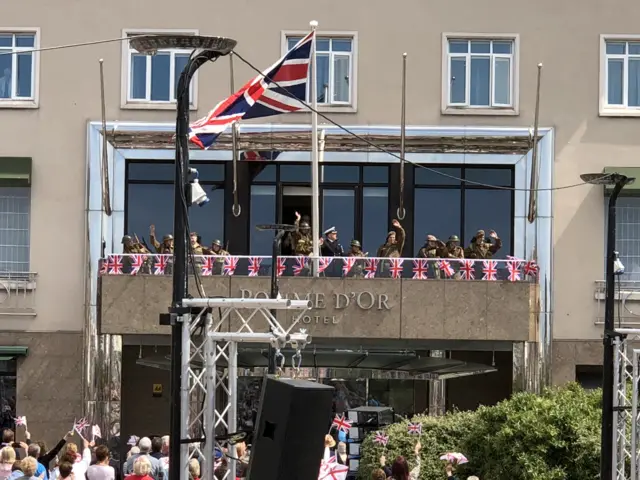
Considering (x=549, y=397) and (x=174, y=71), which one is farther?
(x=174, y=71)

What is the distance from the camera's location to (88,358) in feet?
111

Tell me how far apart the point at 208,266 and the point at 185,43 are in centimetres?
1694

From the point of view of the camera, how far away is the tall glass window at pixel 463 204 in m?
34.8

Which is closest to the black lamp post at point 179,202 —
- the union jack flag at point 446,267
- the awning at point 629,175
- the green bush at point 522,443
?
the green bush at point 522,443

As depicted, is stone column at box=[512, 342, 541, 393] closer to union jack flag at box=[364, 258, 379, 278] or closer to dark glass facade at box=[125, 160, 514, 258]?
dark glass facade at box=[125, 160, 514, 258]

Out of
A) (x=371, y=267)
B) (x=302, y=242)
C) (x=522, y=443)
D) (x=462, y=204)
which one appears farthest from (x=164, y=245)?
(x=522, y=443)

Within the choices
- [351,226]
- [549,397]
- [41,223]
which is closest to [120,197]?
[41,223]

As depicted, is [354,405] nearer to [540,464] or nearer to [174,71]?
[174,71]

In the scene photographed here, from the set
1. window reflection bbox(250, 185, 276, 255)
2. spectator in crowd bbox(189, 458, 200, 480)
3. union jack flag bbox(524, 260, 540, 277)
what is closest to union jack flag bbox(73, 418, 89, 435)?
window reflection bbox(250, 185, 276, 255)

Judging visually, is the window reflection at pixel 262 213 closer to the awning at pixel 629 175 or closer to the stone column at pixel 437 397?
the stone column at pixel 437 397

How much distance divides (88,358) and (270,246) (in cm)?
489

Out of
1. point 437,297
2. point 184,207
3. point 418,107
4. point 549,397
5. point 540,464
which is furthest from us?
point 418,107

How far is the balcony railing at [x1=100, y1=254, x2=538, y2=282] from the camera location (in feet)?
106

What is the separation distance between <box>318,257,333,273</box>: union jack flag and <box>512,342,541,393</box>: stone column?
15.4 feet
